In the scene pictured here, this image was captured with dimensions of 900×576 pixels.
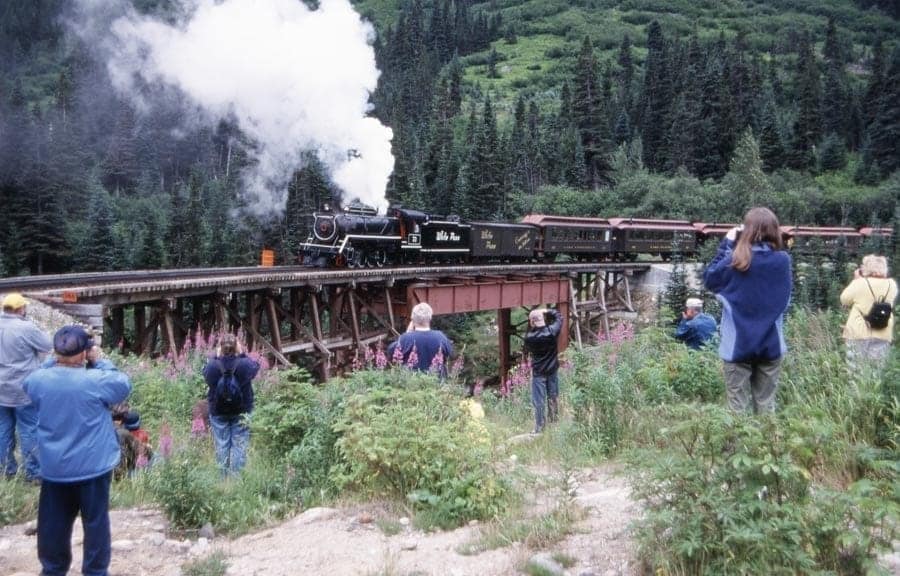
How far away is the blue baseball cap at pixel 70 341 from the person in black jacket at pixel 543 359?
537 centimetres

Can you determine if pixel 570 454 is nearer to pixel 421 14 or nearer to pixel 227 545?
pixel 227 545

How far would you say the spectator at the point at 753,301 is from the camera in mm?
4793

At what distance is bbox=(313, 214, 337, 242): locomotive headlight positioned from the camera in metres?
22.5

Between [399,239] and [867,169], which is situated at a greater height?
[867,169]

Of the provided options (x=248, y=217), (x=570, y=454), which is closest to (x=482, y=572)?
(x=570, y=454)

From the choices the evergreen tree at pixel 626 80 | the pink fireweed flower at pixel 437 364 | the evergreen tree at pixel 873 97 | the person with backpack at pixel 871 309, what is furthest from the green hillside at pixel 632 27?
the pink fireweed flower at pixel 437 364

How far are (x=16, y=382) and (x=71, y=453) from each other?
2.63 metres

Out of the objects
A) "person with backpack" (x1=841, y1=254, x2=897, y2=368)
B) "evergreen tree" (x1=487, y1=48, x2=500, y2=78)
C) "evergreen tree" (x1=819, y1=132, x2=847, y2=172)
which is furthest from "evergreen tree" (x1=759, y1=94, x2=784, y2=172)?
"evergreen tree" (x1=487, y1=48, x2=500, y2=78)

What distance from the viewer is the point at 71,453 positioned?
13.8ft

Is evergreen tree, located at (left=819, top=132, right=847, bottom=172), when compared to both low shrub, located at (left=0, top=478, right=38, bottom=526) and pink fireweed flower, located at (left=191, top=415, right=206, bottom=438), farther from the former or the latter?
low shrub, located at (left=0, top=478, right=38, bottom=526)

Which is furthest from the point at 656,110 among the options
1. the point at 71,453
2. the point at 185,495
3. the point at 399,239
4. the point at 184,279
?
the point at 71,453

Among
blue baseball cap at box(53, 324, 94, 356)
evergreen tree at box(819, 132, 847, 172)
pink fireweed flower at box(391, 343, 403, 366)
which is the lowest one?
pink fireweed flower at box(391, 343, 403, 366)

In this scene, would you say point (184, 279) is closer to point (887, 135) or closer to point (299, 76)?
point (299, 76)

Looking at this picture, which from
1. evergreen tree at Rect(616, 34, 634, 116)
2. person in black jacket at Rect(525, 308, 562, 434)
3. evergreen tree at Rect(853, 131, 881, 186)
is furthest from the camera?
evergreen tree at Rect(616, 34, 634, 116)
